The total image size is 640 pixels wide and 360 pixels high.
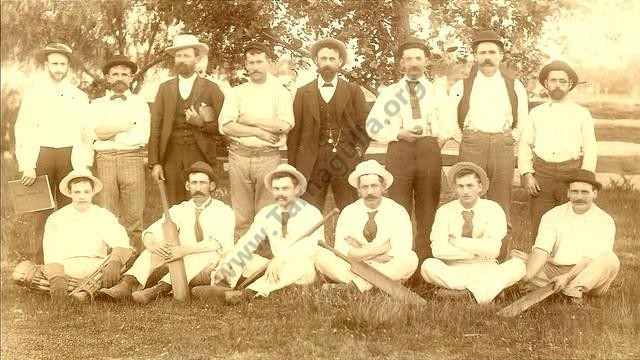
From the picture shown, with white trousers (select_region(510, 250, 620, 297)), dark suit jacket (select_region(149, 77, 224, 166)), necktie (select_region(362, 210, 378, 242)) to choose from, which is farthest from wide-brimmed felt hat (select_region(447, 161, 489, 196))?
dark suit jacket (select_region(149, 77, 224, 166))

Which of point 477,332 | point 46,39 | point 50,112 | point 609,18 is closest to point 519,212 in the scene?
point 609,18

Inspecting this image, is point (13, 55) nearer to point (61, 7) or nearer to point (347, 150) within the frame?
point (61, 7)

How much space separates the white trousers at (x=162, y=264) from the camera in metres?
4.89

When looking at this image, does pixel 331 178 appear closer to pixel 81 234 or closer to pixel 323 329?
pixel 323 329

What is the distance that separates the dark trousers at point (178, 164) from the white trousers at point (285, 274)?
0.91 m

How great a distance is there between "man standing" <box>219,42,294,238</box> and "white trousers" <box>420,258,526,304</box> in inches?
55.9

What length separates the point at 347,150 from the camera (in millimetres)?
5289

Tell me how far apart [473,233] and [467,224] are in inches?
3.0

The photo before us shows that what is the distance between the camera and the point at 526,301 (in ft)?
14.3

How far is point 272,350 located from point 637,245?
3341 millimetres

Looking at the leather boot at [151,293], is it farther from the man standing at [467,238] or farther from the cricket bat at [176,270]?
the man standing at [467,238]

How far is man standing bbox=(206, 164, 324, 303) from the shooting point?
487cm

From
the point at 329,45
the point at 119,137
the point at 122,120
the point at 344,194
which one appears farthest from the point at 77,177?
the point at 329,45

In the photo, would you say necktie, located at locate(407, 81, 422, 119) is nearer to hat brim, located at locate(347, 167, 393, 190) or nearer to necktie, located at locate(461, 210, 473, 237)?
hat brim, located at locate(347, 167, 393, 190)
